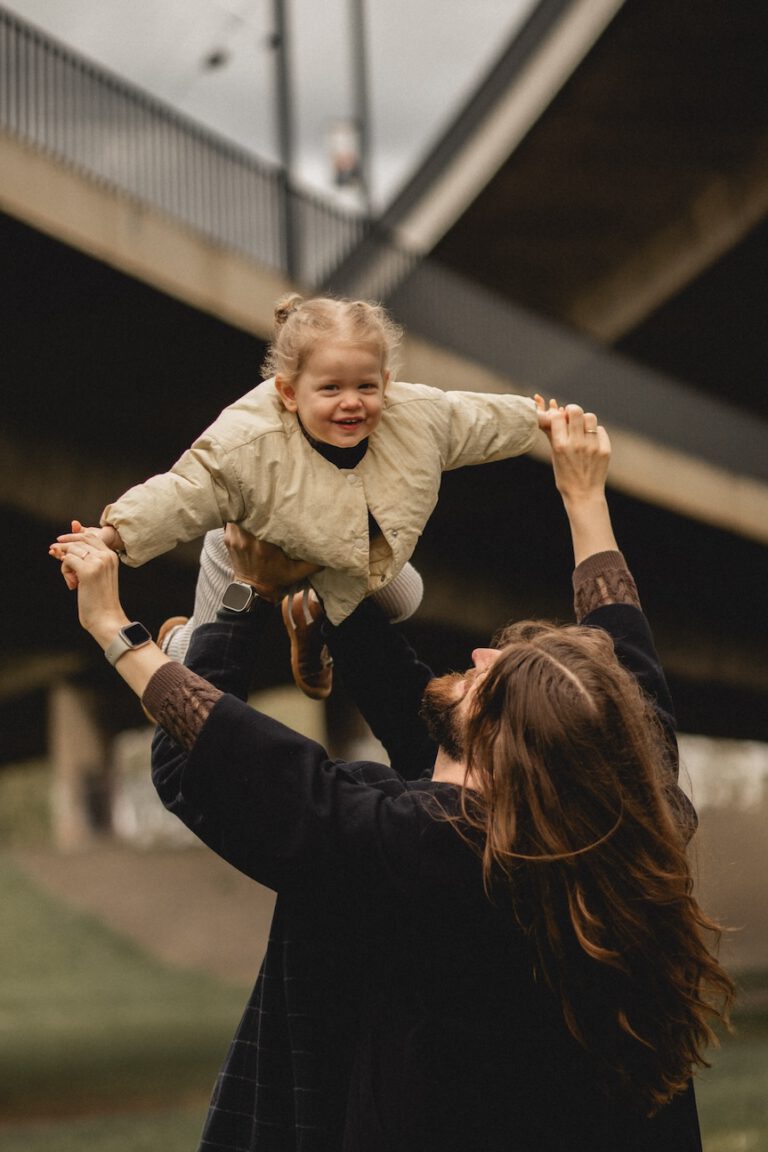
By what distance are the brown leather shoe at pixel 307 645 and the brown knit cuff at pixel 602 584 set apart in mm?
895

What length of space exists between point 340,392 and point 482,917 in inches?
59.5

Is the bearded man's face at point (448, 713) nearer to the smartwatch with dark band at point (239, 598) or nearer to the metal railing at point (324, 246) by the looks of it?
the smartwatch with dark band at point (239, 598)

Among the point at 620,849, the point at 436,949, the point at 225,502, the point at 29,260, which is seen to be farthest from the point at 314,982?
the point at 29,260

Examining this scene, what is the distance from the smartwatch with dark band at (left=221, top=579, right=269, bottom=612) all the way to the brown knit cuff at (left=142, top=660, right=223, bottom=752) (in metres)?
0.36

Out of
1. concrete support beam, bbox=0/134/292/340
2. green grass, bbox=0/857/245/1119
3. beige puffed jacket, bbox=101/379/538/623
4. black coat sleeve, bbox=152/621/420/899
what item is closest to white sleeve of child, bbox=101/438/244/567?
beige puffed jacket, bbox=101/379/538/623

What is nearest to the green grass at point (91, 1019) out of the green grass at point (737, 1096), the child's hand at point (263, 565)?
the green grass at point (737, 1096)

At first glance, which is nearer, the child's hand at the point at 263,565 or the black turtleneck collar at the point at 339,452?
the child's hand at the point at 263,565

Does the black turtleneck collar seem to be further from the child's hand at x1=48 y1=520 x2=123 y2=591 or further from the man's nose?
the man's nose

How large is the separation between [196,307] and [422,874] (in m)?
9.47

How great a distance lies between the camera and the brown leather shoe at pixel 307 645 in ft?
11.5

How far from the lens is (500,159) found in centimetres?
1783

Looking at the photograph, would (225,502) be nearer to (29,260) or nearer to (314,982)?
(314,982)

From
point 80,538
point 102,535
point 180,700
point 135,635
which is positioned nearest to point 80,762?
point 102,535

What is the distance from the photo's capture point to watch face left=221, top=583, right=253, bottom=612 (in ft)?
8.86
